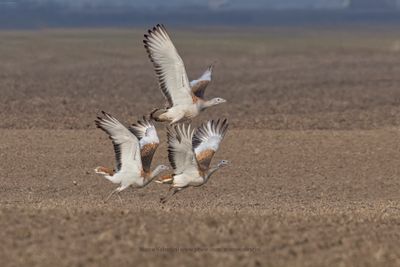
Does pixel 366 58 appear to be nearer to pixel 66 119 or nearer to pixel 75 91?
pixel 75 91

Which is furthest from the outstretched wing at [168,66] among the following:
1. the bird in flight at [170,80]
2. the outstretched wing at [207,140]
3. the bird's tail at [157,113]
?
the outstretched wing at [207,140]

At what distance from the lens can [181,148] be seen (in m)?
12.9

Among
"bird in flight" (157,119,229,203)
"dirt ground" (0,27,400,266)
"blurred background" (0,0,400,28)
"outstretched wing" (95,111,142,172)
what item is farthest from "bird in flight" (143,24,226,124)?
"blurred background" (0,0,400,28)

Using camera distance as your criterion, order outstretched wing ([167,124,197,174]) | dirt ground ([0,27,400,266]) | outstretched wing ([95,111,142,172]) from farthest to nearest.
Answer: outstretched wing ([95,111,142,172])
outstretched wing ([167,124,197,174])
dirt ground ([0,27,400,266])

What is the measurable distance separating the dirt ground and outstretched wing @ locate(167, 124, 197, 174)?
19.4 inches

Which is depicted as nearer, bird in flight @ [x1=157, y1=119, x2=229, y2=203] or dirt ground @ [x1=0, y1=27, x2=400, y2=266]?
dirt ground @ [x1=0, y1=27, x2=400, y2=266]

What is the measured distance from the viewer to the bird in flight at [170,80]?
1377cm

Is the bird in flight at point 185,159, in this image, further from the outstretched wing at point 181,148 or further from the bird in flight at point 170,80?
the bird in flight at point 170,80

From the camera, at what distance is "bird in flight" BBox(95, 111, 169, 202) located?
13047 millimetres

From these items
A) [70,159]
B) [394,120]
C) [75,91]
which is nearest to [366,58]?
[75,91]

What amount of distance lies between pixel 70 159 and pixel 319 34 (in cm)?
5949

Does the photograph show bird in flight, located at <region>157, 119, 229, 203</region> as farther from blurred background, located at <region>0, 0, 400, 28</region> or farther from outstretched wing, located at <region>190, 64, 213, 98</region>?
blurred background, located at <region>0, 0, 400, 28</region>

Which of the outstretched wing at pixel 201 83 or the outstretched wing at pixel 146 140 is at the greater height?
the outstretched wing at pixel 201 83

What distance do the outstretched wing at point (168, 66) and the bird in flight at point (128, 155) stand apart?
1.82 feet
